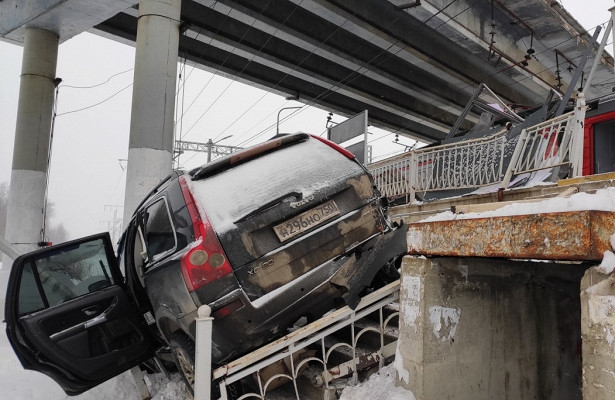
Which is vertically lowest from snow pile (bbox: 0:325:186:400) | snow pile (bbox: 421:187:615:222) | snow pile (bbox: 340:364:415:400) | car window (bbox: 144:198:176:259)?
snow pile (bbox: 0:325:186:400)

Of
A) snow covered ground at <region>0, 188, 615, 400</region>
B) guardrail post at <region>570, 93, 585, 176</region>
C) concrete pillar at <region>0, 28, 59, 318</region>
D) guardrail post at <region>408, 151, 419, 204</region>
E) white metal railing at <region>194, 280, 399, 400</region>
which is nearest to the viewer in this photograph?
snow covered ground at <region>0, 188, 615, 400</region>

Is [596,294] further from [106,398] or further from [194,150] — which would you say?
[194,150]

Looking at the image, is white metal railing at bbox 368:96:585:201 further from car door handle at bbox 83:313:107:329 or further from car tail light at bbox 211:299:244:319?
car door handle at bbox 83:313:107:329

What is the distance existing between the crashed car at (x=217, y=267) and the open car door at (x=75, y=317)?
1 cm

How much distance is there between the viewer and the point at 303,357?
3.70 meters

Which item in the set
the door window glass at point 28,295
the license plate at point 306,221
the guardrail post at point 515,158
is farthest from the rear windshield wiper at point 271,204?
the guardrail post at point 515,158

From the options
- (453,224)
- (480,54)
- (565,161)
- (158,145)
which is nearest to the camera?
(453,224)

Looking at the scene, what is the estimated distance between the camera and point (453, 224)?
2539mm

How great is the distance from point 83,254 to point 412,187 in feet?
22.3

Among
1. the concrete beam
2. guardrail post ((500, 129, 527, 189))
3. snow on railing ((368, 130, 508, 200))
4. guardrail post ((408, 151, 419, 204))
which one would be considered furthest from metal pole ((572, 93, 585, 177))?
the concrete beam

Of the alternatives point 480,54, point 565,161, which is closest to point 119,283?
point 565,161

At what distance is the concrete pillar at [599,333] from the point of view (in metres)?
1.75

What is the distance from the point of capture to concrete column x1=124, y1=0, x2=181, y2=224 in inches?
302

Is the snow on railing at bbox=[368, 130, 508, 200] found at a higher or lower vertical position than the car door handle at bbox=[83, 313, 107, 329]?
higher
